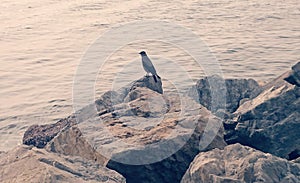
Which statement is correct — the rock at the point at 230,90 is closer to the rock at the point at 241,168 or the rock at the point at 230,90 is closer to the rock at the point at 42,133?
the rock at the point at 42,133

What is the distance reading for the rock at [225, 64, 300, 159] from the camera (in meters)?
4.80

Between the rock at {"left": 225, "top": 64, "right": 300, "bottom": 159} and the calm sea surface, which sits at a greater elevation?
the rock at {"left": 225, "top": 64, "right": 300, "bottom": 159}

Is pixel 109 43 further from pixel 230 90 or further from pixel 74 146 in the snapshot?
pixel 74 146

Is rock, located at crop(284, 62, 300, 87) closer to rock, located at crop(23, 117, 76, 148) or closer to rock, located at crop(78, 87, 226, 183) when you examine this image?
rock, located at crop(78, 87, 226, 183)

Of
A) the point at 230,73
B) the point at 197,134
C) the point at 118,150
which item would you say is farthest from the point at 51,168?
the point at 230,73

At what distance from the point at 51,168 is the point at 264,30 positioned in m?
10.7

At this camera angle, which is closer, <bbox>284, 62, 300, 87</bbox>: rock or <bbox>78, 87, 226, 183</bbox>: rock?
<bbox>78, 87, 226, 183</bbox>: rock

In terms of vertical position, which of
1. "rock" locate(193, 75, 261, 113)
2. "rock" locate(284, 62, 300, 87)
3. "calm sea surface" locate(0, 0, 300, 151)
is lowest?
"calm sea surface" locate(0, 0, 300, 151)

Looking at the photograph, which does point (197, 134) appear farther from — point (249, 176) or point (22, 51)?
point (22, 51)

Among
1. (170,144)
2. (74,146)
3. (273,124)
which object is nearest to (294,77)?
(273,124)

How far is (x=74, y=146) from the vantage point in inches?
186

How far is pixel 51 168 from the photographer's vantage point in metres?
3.76

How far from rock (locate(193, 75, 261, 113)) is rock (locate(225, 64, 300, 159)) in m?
0.66

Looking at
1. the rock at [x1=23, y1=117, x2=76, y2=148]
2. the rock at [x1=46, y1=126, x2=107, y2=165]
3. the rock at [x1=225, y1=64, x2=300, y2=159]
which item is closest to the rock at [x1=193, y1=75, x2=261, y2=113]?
the rock at [x1=225, y1=64, x2=300, y2=159]
